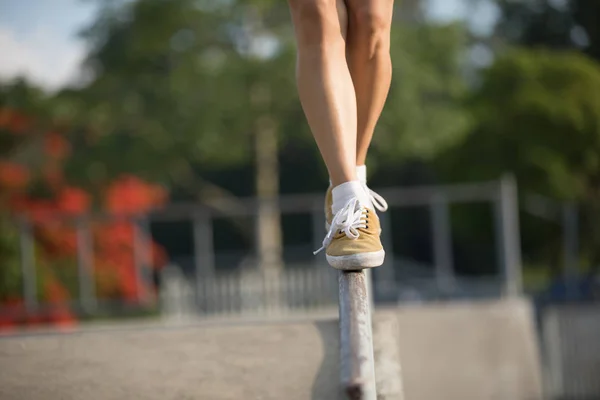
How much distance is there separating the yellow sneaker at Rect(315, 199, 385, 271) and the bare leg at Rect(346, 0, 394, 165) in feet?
1.11

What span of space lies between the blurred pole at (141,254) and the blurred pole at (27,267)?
6.13ft

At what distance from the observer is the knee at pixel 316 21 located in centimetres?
209

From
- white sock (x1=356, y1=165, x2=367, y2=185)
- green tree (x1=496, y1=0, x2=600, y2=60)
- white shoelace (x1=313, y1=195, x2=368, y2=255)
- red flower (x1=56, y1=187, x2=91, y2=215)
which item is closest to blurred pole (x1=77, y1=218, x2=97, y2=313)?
red flower (x1=56, y1=187, x2=91, y2=215)

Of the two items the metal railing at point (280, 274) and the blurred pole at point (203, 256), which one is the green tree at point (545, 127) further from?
the blurred pole at point (203, 256)

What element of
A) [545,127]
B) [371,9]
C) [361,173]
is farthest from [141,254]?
[371,9]

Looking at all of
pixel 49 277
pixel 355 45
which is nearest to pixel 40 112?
pixel 49 277

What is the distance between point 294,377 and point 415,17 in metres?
14.1

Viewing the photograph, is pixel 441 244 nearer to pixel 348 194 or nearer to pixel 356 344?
pixel 348 194

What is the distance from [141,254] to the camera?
1455 centimetres

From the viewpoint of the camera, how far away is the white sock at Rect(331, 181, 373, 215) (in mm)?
2082

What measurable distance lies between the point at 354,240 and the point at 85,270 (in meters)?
10.9

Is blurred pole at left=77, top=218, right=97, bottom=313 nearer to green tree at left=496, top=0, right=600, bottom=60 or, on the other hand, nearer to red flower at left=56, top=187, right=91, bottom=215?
red flower at left=56, top=187, right=91, bottom=215

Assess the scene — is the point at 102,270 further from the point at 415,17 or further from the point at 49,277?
the point at 415,17

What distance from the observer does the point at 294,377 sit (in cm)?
198
